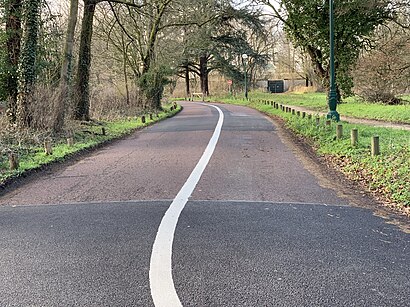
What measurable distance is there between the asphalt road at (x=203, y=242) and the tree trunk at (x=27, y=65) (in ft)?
19.0

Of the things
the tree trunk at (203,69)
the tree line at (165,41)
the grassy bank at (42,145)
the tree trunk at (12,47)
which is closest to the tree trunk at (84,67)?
the tree line at (165,41)

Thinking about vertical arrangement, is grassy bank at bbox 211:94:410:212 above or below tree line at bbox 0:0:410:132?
below


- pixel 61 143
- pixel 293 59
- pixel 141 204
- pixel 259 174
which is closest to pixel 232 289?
pixel 141 204

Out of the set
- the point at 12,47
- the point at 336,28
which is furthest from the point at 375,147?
the point at 336,28

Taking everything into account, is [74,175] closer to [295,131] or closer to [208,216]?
[208,216]

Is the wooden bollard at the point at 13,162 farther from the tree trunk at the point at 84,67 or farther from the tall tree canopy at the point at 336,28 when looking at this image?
the tall tree canopy at the point at 336,28

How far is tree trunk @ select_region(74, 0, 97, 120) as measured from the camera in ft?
62.7

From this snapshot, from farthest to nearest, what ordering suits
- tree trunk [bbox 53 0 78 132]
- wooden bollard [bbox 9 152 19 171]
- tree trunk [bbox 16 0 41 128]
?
tree trunk [bbox 53 0 78 132] < tree trunk [bbox 16 0 41 128] < wooden bollard [bbox 9 152 19 171]

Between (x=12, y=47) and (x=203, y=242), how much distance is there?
511 inches

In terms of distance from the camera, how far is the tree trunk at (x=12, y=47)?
574 inches

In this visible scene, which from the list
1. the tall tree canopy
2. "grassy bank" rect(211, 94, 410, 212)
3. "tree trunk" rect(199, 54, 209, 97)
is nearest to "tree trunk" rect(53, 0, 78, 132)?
"grassy bank" rect(211, 94, 410, 212)

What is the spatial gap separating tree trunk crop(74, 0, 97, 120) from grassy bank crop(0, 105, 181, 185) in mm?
844

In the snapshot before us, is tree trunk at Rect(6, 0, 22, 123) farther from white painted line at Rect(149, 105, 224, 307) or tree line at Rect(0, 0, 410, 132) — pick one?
white painted line at Rect(149, 105, 224, 307)

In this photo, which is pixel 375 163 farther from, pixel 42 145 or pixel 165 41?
pixel 165 41
